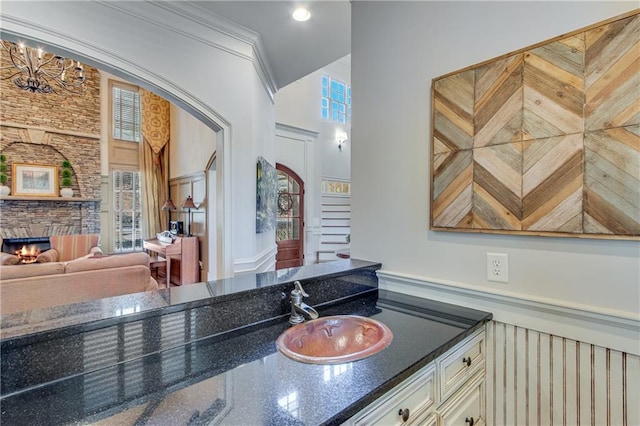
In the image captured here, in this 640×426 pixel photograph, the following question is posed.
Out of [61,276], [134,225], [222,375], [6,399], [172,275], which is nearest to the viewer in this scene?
[6,399]

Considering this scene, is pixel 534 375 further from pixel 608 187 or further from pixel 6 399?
pixel 6 399

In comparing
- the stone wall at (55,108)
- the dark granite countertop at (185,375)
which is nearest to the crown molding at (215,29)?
the dark granite countertop at (185,375)

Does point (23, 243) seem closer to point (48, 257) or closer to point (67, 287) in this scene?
point (48, 257)

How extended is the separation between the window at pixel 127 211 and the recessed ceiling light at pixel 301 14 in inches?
251

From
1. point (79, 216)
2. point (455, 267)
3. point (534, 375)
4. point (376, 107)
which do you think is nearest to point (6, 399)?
point (455, 267)

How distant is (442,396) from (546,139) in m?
1.08

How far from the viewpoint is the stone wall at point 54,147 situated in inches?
238

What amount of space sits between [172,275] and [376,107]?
202 inches

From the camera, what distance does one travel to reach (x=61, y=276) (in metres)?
2.86

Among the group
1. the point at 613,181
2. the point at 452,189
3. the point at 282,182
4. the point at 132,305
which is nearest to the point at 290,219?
the point at 282,182

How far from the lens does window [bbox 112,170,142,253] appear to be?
279 inches

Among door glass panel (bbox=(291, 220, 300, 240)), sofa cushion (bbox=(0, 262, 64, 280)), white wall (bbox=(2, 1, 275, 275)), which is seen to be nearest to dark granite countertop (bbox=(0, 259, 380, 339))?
white wall (bbox=(2, 1, 275, 275))

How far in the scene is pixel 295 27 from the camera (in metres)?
2.67

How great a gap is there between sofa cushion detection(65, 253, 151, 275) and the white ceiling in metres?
2.54
